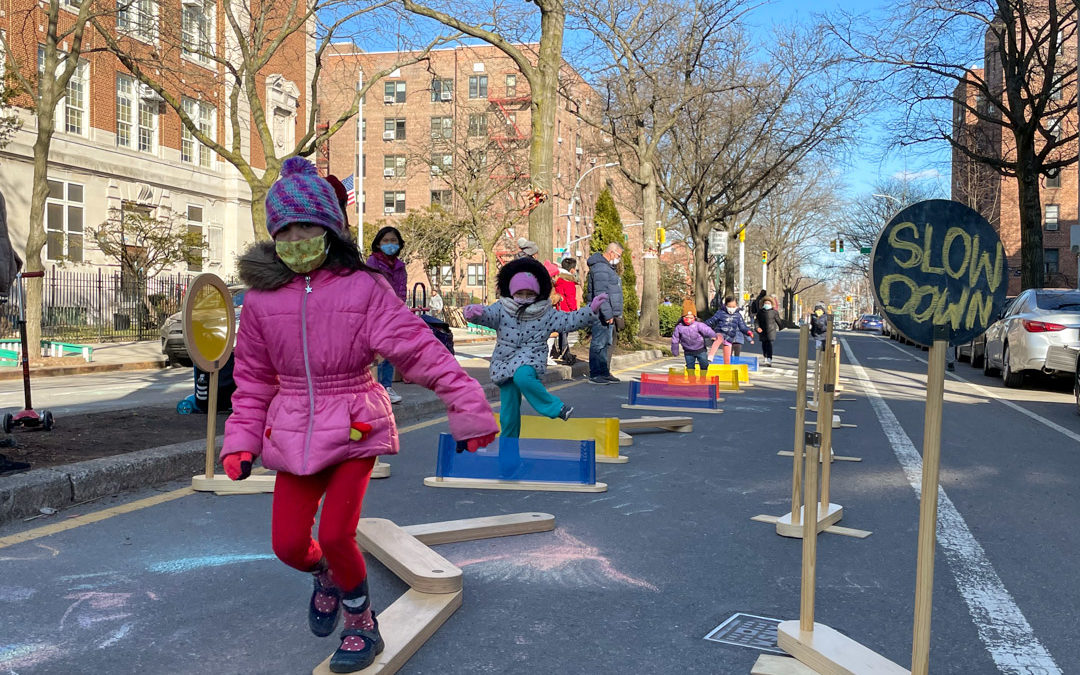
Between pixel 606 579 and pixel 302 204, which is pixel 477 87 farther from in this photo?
pixel 302 204

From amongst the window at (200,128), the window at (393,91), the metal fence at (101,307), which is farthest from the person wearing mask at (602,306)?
the window at (393,91)

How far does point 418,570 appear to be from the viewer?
13.6 ft

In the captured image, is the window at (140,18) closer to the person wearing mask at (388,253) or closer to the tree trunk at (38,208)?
the tree trunk at (38,208)

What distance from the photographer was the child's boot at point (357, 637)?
129 inches

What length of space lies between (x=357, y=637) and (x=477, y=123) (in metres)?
53.7

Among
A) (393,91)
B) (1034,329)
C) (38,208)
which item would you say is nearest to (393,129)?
(393,91)

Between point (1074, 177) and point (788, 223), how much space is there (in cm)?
1990

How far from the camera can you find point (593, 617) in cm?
400

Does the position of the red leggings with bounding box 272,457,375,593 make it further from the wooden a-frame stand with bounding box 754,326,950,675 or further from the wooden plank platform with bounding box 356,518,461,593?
the wooden a-frame stand with bounding box 754,326,950,675

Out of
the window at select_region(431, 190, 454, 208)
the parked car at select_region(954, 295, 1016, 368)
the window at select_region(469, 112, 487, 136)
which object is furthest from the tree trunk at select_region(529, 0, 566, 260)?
the window at select_region(431, 190, 454, 208)

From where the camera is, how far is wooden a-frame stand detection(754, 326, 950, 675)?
2.96 metres

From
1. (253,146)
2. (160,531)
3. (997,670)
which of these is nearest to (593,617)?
(997,670)

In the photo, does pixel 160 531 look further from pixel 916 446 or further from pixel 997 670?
pixel 916 446

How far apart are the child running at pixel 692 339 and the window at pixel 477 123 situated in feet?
128
